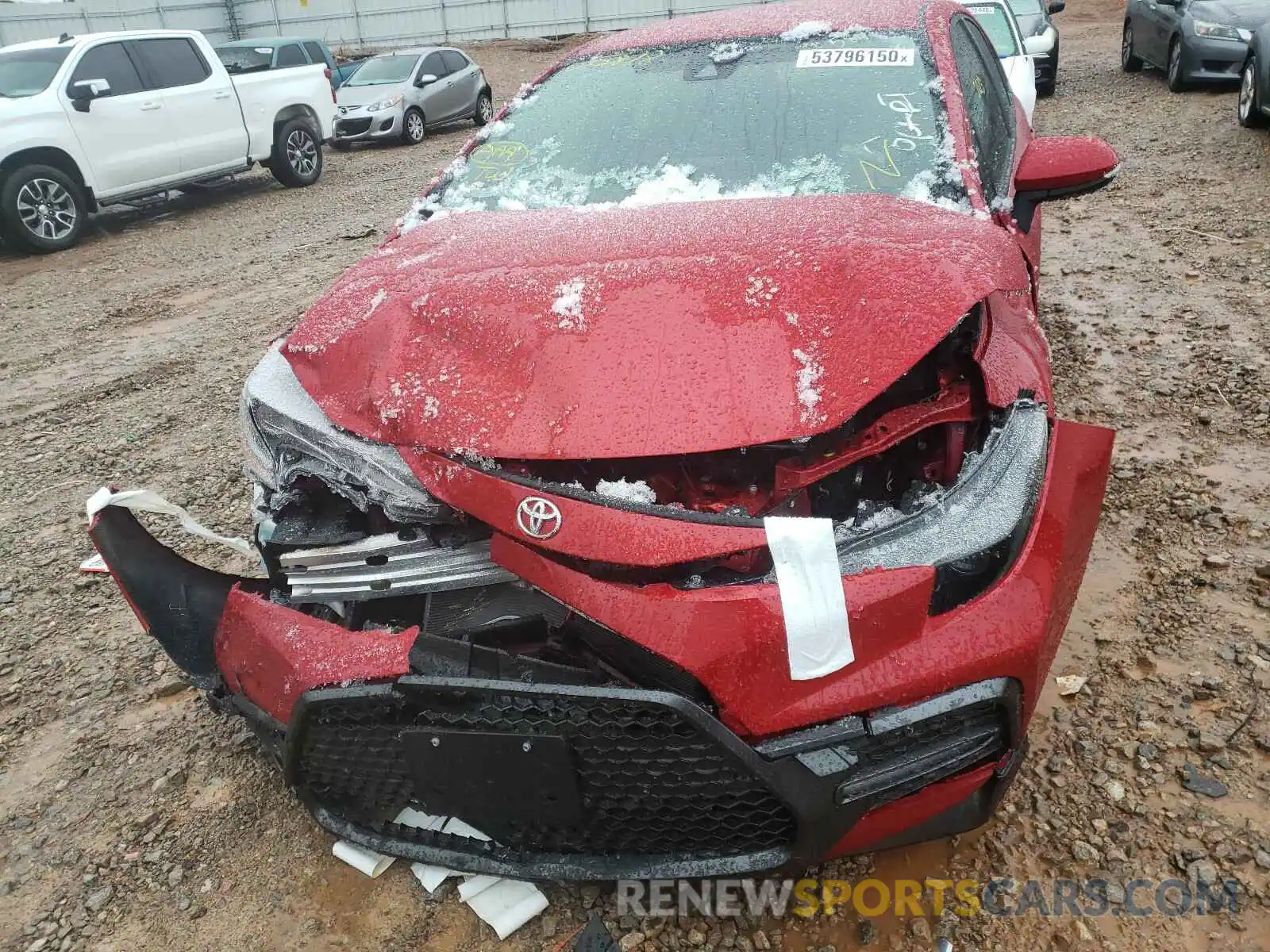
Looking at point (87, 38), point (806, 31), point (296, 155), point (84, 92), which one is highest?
point (806, 31)

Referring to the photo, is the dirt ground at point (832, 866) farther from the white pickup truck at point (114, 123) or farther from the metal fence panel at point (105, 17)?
the metal fence panel at point (105, 17)

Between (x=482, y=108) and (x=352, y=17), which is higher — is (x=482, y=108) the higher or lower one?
the lower one

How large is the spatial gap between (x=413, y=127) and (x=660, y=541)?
40.0ft

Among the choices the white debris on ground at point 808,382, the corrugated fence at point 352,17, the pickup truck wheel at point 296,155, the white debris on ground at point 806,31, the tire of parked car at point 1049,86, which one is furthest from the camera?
the corrugated fence at point 352,17

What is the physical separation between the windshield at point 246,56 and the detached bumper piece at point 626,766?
11780 millimetres

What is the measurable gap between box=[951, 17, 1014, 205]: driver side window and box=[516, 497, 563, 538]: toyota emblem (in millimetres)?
1453

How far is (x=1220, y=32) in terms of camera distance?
8.67m

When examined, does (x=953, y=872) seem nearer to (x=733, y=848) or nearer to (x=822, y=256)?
(x=733, y=848)

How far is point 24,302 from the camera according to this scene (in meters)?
6.45

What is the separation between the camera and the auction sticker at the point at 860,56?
2693mm

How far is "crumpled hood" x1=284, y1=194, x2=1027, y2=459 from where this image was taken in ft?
5.46

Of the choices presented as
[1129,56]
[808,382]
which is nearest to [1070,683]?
[808,382]

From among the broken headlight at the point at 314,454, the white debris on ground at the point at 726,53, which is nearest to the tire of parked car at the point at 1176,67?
the white debris on ground at the point at 726,53

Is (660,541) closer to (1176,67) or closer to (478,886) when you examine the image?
(478,886)
